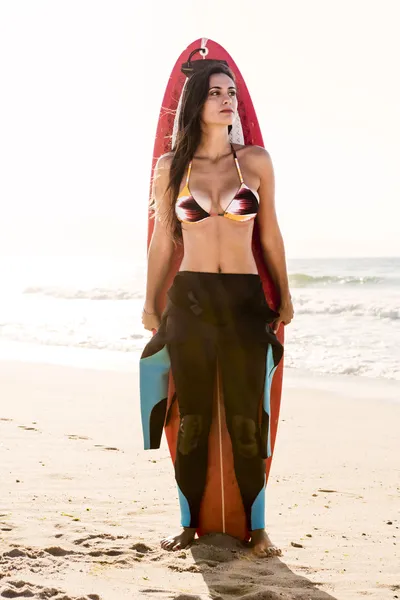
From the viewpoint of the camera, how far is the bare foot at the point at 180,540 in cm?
313

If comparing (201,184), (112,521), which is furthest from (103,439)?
(201,184)

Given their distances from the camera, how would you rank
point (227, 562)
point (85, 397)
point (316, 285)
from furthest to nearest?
1. point (316, 285)
2. point (85, 397)
3. point (227, 562)

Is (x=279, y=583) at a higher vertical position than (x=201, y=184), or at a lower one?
lower

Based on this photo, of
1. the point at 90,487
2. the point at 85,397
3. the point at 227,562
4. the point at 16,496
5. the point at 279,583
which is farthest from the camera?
the point at 85,397

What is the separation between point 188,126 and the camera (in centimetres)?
316

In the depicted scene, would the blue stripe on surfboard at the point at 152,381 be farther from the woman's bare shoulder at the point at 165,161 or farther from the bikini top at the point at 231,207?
the woman's bare shoulder at the point at 165,161

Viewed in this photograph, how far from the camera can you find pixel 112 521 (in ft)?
11.4

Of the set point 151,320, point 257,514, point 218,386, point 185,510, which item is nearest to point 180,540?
point 185,510

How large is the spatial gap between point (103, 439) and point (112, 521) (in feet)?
6.08

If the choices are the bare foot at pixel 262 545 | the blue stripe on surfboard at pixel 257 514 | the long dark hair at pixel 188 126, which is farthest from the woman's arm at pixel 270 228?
the bare foot at pixel 262 545

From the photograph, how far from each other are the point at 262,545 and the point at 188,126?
1741 mm

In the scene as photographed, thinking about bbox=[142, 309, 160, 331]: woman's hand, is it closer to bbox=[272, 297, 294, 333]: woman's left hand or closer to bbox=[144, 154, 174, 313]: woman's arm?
bbox=[144, 154, 174, 313]: woman's arm

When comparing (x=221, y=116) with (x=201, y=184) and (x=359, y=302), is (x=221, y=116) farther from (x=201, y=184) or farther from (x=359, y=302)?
(x=359, y=302)

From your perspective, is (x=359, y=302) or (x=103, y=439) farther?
(x=359, y=302)
